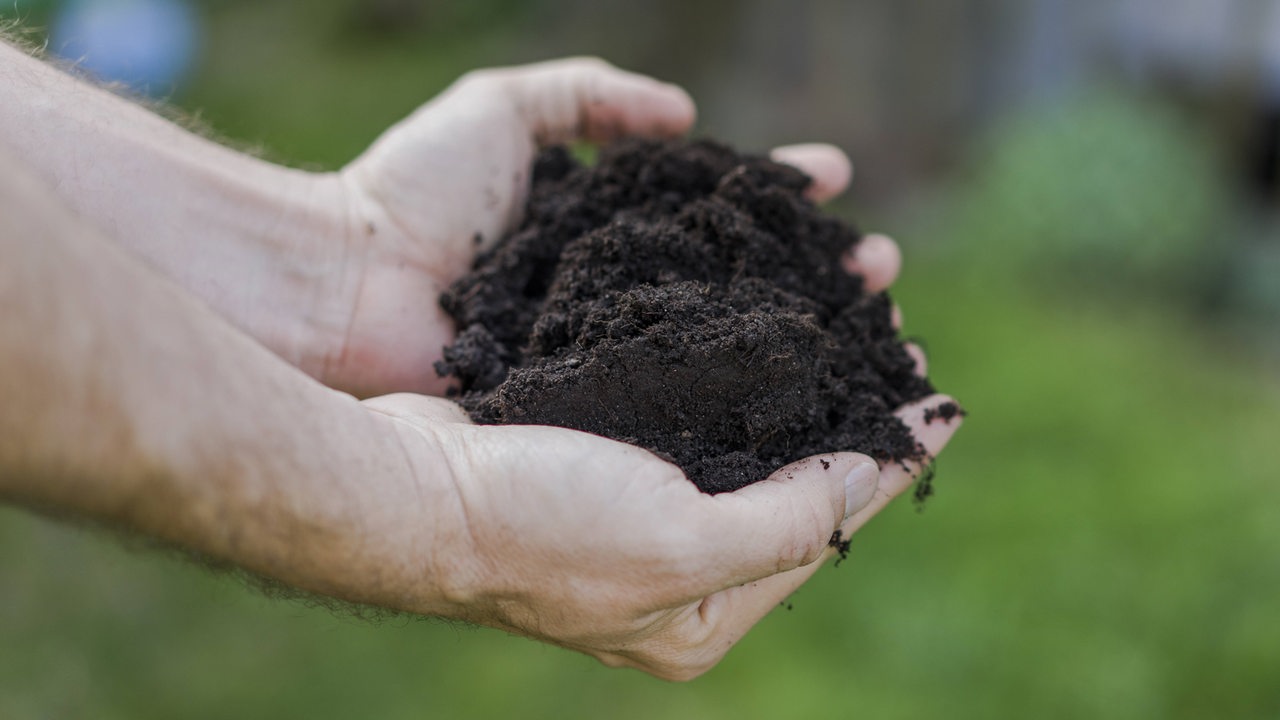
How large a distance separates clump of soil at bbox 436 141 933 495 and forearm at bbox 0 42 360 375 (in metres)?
0.37

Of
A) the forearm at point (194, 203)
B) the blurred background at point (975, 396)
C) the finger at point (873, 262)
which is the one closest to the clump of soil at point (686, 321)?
the finger at point (873, 262)

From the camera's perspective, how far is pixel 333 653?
346cm

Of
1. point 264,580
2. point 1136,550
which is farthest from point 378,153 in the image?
point 1136,550

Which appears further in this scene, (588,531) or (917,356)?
(917,356)

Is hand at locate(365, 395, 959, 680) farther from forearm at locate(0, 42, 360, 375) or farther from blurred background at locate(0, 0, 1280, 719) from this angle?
forearm at locate(0, 42, 360, 375)

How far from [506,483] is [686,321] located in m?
0.48

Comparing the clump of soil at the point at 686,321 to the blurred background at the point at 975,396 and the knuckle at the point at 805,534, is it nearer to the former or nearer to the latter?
the knuckle at the point at 805,534

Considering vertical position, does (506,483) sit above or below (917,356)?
below

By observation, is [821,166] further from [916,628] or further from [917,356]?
[916,628]

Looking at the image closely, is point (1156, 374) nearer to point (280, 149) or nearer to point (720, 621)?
point (720, 621)

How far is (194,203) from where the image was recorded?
233 cm

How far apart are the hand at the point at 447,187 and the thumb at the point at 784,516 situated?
82cm

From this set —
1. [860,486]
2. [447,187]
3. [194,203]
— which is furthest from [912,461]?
[194,203]

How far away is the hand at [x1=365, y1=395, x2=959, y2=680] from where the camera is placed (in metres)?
1.64
